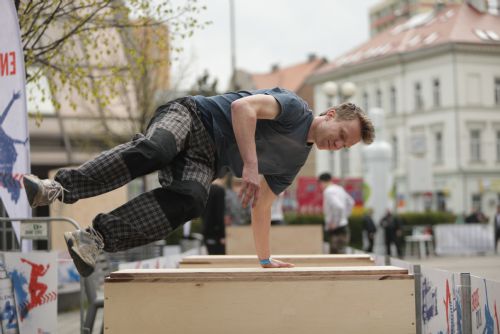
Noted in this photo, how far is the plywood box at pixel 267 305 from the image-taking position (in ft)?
14.8

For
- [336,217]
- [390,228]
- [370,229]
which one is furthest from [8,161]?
[390,228]

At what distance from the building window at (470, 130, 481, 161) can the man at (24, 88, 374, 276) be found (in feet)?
199

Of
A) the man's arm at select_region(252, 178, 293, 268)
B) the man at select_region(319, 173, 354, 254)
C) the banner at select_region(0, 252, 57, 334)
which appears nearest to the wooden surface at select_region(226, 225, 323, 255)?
the man at select_region(319, 173, 354, 254)

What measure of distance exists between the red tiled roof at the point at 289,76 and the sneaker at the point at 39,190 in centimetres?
7830

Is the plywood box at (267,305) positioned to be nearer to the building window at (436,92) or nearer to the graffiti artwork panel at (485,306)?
the graffiti artwork panel at (485,306)

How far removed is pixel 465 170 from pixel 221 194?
5117 cm

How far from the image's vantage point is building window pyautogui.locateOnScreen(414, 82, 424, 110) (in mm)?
66838

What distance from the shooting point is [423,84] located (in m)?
65.8

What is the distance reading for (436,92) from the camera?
6506 centimetres

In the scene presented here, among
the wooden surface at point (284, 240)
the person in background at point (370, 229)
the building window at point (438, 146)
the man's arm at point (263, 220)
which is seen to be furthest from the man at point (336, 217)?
the building window at point (438, 146)

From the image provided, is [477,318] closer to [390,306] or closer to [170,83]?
[390,306]

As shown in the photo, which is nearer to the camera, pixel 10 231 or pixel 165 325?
pixel 165 325

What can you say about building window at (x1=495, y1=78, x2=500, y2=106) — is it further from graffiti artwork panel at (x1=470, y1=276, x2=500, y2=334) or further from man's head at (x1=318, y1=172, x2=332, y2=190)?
graffiti artwork panel at (x1=470, y1=276, x2=500, y2=334)

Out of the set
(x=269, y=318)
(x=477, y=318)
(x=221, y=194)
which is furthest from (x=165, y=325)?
(x=221, y=194)
